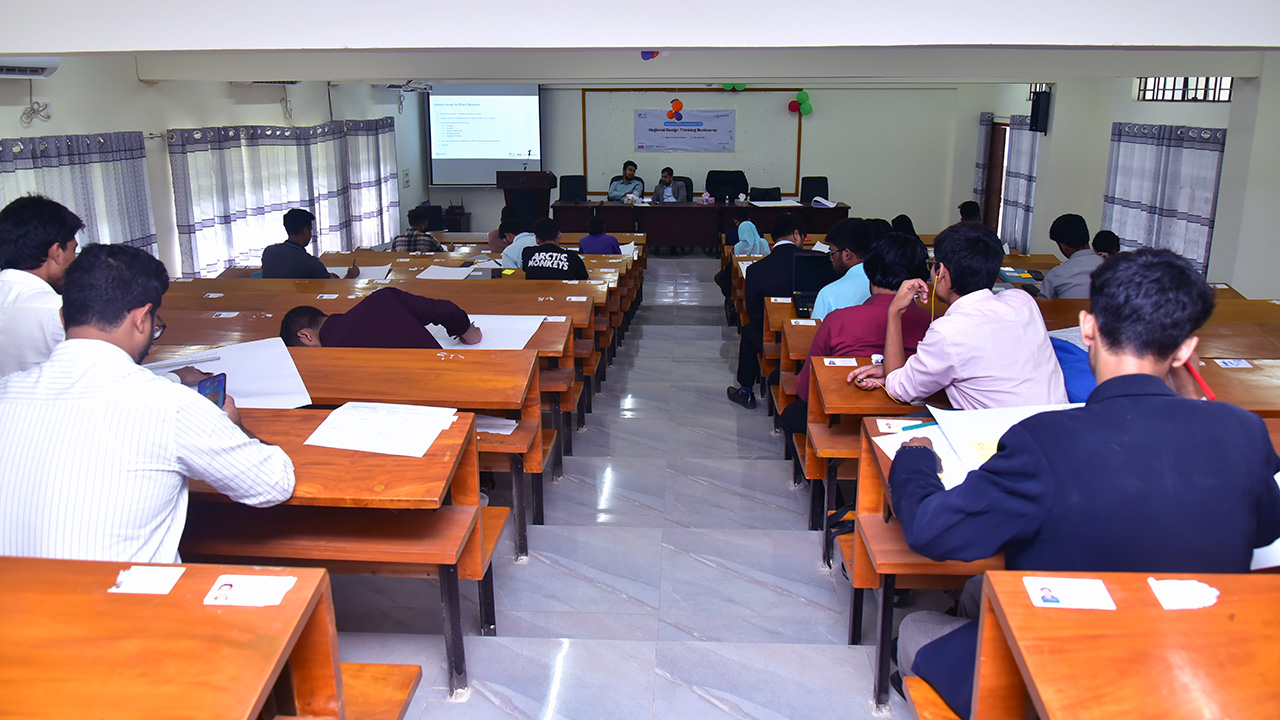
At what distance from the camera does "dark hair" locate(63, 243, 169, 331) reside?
181 centimetres

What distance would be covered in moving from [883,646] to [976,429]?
617 mm

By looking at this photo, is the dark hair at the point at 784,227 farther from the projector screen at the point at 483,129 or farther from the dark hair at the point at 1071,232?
the projector screen at the point at 483,129

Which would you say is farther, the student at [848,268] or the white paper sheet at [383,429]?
the student at [848,268]

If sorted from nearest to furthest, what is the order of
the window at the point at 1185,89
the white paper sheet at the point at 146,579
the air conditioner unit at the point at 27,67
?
the white paper sheet at the point at 146,579, the air conditioner unit at the point at 27,67, the window at the point at 1185,89

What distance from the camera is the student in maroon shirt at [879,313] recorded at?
327cm

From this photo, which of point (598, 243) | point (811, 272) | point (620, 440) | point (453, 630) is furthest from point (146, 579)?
point (598, 243)

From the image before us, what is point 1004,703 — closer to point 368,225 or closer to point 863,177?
point 368,225

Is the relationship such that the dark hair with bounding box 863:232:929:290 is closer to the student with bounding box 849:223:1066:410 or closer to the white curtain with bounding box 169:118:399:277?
the student with bounding box 849:223:1066:410

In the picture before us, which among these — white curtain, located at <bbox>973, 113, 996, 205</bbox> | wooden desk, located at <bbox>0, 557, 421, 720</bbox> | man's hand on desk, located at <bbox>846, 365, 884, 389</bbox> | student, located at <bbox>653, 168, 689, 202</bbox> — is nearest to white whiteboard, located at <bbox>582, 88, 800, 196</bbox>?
Result: student, located at <bbox>653, 168, 689, 202</bbox>

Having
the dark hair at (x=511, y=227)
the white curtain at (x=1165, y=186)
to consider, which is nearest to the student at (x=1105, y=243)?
the white curtain at (x=1165, y=186)

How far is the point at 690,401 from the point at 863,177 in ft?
26.7

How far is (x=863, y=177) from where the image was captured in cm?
1249

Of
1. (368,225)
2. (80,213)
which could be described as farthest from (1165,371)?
(368,225)

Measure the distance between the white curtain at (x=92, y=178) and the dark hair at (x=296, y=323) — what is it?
280 centimetres
